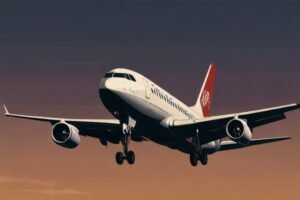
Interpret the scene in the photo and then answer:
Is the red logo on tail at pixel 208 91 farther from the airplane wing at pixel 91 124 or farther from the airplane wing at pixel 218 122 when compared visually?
the airplane wing at pixel 91 124

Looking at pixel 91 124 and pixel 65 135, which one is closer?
pixel 65 135

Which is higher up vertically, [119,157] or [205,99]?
[205,99]

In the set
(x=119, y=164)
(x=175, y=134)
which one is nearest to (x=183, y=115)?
(x=175, y=134)

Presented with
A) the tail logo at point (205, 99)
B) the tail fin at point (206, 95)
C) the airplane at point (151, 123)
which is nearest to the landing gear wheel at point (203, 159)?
the airplane at point (151, 123)

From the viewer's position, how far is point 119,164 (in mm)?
71750

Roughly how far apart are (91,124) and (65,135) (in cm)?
255

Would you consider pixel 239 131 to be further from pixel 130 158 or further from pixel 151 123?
pixel 130 158

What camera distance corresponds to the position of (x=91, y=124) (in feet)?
245

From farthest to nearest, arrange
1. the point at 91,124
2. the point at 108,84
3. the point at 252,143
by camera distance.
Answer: the point at 252,143
the point at 91,124
the point at 108,84

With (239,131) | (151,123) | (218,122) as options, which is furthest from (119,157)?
(239,131)

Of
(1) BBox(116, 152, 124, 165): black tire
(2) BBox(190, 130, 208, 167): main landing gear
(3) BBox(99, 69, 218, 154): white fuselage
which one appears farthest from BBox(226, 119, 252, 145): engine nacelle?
(1) BBox(116, 152, 124, 165): black tire

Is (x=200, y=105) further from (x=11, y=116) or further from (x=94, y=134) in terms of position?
(x=11, y=116)

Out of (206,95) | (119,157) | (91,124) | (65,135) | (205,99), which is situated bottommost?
(119,157)

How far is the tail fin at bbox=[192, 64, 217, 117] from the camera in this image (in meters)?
95.7
